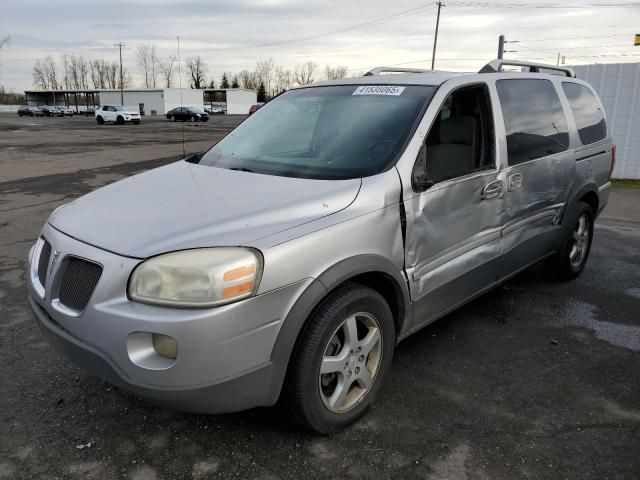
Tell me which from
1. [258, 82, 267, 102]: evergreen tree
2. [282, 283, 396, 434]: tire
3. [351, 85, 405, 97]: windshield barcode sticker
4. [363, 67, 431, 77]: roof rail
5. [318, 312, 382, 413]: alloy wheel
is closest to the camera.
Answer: [282, 283, 396, 434]: tire

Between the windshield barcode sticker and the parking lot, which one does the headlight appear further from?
the windshield barcode sticker

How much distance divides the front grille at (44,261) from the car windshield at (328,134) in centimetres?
113

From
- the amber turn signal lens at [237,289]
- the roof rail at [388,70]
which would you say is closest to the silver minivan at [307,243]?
the amber turn signal lens at [237,289]

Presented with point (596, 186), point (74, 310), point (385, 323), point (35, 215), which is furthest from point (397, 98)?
point (35, 215)

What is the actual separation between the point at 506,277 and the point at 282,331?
2277 mm

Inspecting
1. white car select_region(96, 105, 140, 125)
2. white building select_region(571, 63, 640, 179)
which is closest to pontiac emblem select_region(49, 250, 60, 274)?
white building select_region(571, 63, 640, 179)

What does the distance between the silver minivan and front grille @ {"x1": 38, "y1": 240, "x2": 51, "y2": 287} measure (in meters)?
0.02

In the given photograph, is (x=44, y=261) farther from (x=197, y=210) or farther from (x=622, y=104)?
(x=622, y=104)

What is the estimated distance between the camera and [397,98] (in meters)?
3.32

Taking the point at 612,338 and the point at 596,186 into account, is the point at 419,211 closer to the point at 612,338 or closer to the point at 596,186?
the point at 612,338

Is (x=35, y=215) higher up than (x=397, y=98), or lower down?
lower down

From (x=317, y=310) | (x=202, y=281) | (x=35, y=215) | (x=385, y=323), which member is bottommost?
(x=35, y=215)

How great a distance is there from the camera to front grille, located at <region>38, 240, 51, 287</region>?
8.84 feet

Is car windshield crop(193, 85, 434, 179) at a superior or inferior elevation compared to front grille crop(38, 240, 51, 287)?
superior
